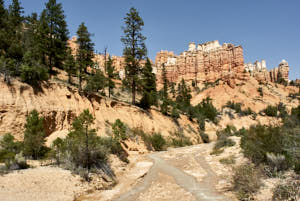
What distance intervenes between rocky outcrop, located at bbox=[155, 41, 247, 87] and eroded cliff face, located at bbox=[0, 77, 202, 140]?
53569 mm

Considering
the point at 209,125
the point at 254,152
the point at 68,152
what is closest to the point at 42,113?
the point at 68,152

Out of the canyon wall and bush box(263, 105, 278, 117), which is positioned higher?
the canyon wall

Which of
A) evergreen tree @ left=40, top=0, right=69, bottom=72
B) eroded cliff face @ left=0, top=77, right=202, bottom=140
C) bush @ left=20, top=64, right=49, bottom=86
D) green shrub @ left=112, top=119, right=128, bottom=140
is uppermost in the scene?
evergreen tree @ left=40, top=0, right=69, bottom=72

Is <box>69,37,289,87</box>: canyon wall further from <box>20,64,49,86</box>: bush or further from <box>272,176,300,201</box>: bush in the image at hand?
<box>272,176,300,201</box>: bush

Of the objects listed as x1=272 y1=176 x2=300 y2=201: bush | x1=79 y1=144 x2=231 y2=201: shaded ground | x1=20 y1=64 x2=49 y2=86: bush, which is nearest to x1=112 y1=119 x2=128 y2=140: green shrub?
x1=79 y1=144 x2=231 y2=201: shaded ground

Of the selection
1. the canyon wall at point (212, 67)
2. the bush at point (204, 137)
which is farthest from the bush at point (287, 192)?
the canyon wall at point (212, 67)

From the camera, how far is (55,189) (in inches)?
306

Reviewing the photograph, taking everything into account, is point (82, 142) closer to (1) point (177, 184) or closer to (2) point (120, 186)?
(2) point (120, 186)

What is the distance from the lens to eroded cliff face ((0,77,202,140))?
1352 centimetres

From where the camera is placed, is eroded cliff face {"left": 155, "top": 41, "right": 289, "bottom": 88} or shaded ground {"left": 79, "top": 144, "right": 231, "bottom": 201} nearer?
shaded ground {"left": 79, "top": 144, "right": 231, "bottom": 201}

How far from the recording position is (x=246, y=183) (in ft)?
22.6

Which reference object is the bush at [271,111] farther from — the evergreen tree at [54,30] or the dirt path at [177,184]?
the evergreen tree at [54,30]

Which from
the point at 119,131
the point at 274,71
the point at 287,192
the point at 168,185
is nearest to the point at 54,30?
the point at 119,131

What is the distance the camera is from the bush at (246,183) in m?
6.61
